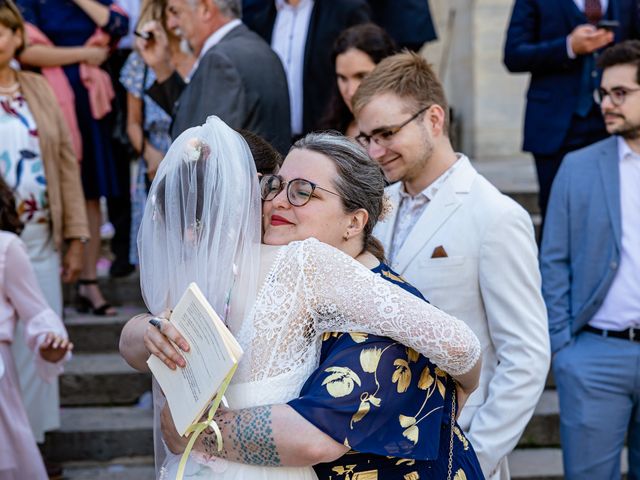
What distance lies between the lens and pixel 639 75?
4.73 meters

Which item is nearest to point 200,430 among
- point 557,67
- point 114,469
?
point 114,469

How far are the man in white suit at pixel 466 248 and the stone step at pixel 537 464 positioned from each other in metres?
2.16

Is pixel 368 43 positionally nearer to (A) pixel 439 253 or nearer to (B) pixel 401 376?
(A) pixel 439 253

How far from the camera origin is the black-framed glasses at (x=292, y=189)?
2781 mm

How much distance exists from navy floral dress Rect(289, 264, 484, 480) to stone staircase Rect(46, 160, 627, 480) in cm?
314

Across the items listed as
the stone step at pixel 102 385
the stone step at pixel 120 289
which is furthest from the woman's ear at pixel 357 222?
the stone step at pixel 120 289

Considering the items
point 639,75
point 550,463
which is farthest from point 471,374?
point 550,463

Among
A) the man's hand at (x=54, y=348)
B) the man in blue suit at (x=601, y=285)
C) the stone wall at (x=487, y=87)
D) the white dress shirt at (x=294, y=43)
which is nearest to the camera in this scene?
the man's hand at (x=54, y=348)

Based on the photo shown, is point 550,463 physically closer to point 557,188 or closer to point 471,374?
point 557,188

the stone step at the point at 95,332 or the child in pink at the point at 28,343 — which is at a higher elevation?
the child in pink at the point at 28,343

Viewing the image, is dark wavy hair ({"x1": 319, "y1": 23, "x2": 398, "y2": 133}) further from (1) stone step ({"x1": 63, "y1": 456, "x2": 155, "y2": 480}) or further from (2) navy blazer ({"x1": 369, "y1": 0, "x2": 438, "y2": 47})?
(1) stone step ({"x1": 63, "y1": 456, "x2": 155, "y2": 480})

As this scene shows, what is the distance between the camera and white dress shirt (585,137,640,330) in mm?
4664

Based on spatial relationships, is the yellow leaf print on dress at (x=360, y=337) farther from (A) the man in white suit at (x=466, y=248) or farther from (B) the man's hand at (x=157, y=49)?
(B) the man's hand at (x=157, y=49)

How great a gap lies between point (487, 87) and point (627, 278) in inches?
197
